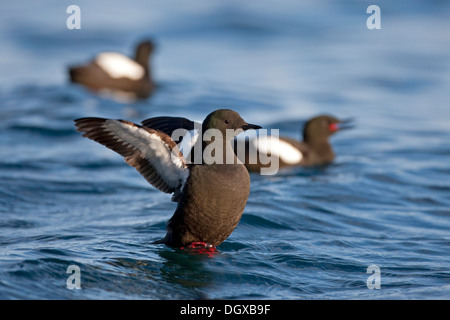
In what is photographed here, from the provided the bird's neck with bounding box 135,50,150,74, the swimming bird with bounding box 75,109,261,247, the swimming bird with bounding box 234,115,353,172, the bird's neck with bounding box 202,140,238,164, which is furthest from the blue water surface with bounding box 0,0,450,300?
the bird's neck with bounding box 202,140,238,164

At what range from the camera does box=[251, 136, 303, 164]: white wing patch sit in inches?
368

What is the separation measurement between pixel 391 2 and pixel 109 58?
10536 mm

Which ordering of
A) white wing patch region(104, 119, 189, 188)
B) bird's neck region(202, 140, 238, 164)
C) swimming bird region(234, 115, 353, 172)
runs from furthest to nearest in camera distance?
swimming bird region(234, 115, 353, 172) < bird's neck region(202, 140, 238, 164) < white wing patch region(104, 119, 189, 188)

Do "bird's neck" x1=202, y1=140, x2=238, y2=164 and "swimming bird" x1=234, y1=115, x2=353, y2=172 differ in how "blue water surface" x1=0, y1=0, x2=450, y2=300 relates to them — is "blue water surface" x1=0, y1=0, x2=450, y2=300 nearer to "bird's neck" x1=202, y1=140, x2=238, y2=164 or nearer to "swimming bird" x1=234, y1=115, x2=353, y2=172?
"swimming bird" x1=234, y1=115, x2=353, y2=172

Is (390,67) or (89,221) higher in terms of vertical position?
(390,67)

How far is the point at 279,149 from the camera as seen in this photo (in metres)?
9.41

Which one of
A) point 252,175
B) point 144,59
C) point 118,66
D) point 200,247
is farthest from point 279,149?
point 144,59

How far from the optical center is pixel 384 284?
538 centimetres

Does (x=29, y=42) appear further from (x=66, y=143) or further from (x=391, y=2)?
(x=391, y=2)

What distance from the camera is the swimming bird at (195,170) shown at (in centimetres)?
523

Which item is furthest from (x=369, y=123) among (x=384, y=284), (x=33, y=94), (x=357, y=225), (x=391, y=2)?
(x=391, y=2)

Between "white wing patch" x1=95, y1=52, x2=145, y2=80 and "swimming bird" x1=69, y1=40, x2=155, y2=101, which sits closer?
"swimming bird" x1=69, y1=40, x2=155, y2=101

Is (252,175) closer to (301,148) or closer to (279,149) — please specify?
(279,149)

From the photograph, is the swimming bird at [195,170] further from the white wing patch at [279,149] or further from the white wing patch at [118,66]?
the white wing patch at [118,66]
